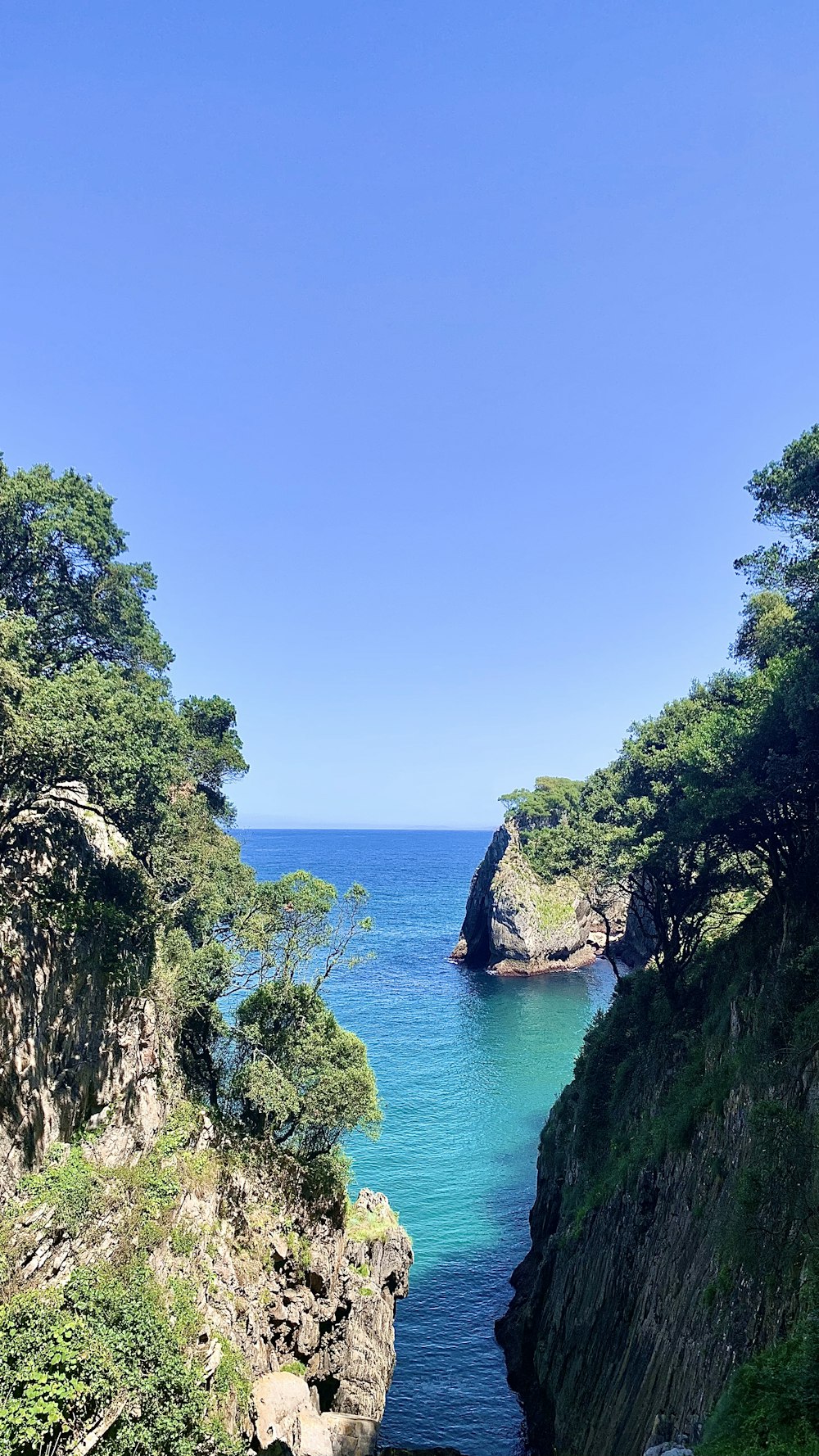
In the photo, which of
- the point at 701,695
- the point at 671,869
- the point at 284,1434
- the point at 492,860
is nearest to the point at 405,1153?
the point at 284,1434

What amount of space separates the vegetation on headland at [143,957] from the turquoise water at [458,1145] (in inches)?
300

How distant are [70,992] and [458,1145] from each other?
102ft

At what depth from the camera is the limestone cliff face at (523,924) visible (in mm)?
87562

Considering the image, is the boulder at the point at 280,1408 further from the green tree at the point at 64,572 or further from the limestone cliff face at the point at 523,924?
the limestone cliff face at the point at 523,924

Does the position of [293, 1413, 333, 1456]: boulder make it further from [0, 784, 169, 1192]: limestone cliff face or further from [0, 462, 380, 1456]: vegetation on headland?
[0, 784, 169, 1192]: limestone cliff face

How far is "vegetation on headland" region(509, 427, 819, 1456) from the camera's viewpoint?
12258 millimetres

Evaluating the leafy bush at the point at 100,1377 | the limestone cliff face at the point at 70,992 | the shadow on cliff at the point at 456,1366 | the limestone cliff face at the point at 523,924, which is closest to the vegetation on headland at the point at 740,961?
the shadow on cliff at the point at 456,1366

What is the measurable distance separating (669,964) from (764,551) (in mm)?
14991

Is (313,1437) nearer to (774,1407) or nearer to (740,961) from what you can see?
(774,1407)

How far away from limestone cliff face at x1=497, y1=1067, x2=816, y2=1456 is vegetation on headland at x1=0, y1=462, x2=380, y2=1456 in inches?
340

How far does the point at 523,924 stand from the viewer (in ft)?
287

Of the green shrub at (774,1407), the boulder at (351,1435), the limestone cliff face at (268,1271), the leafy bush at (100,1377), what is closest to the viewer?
the green shrub at (774,1407)

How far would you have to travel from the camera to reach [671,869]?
91.1 feet

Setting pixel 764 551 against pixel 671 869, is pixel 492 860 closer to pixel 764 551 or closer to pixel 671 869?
pixel 671 869
